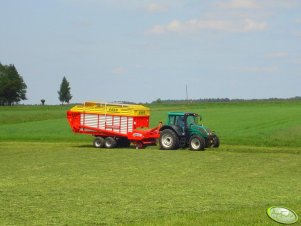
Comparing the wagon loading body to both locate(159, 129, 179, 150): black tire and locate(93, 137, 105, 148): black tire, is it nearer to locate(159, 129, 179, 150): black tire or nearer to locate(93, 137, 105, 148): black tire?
locate(93, 137, 105, 148): black tire

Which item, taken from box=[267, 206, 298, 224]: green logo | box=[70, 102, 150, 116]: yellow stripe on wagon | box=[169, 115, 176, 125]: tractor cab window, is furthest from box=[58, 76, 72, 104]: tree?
box=[267, 206, 298, 224]: green logo

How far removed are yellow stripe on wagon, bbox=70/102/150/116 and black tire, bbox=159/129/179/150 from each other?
2.47 m

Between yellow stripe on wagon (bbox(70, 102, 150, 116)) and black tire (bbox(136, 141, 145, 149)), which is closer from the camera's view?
black tire (bbox(136, 141, 145, 149))

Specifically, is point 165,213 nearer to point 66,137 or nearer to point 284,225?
point 284,225

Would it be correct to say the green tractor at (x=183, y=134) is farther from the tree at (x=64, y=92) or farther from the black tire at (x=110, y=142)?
the tree at (x=64, y=92)

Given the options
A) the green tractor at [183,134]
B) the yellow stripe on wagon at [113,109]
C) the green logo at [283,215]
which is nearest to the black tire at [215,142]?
the green tractor at [183,134]

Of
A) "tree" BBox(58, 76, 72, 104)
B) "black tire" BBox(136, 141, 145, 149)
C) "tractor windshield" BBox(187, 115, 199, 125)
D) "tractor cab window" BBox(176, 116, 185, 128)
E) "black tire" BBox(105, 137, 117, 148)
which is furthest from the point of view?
"tree" BBox(58, 76, 72, 104)

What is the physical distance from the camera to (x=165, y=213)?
1198cm

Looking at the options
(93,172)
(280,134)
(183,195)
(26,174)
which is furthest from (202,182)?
(280,134)

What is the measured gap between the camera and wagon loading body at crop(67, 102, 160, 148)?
30844mm

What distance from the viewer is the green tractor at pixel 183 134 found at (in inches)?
1147

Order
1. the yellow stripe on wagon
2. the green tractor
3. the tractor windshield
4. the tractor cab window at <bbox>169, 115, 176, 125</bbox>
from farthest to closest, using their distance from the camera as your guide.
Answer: the yellow stripe on wagon, the tractor cab window at <bbox>169, 115, 176, 125</bbox>, the tractor windshield, the green tractor

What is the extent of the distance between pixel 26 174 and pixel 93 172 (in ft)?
6.90

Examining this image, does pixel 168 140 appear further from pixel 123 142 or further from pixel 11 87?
pixel 11 87
